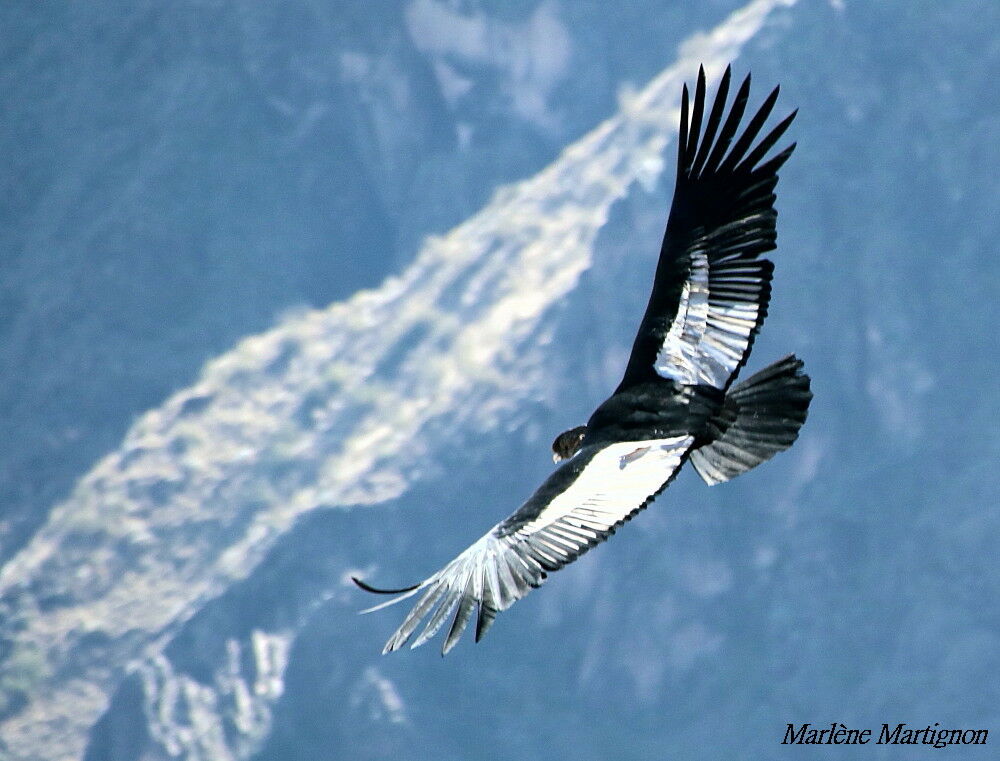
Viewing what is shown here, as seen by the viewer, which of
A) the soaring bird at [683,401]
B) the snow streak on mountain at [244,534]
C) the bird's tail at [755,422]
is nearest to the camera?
the soaring bird at [683,401]

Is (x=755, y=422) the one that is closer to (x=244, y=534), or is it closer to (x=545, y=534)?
(x=545, y=534)

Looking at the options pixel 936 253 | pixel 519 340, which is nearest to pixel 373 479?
pixel 519 340

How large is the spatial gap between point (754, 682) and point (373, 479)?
4506 centimetres

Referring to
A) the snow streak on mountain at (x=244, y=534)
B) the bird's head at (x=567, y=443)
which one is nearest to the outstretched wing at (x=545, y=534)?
the bird's head at (x=567, y=443)

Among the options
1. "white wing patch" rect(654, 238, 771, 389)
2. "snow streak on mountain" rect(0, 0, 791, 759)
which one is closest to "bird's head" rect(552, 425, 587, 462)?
"white wing patch" rect(654, 238, 771, 389)

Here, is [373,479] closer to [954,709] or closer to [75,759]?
[75,759]

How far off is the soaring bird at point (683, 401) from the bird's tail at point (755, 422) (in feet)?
0.04

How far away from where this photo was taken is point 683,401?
15.5 metres

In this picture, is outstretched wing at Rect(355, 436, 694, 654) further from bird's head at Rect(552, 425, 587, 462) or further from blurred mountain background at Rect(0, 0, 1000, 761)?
blurred mountain background at Rect(0, 0, 1000, 761)

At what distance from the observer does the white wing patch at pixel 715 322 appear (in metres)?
15.8

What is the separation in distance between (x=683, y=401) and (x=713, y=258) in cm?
148

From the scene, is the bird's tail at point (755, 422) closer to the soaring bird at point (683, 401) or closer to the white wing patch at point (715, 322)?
the soaring bird at point (683, 401)

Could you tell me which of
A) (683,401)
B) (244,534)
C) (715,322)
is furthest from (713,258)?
(244,534)

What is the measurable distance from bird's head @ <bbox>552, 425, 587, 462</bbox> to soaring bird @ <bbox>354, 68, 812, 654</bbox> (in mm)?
17
